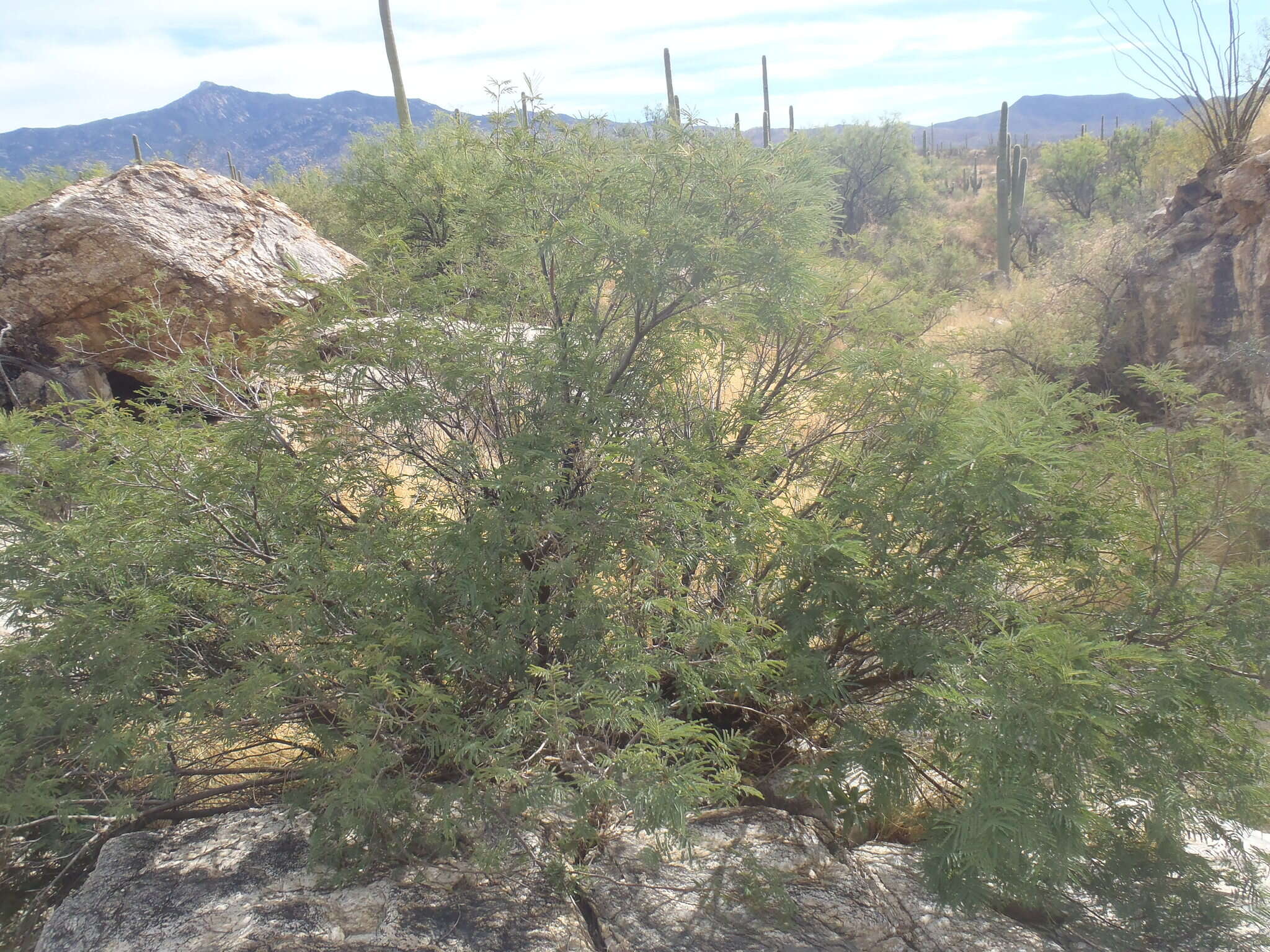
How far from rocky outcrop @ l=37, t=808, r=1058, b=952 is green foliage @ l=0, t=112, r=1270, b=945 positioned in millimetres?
151

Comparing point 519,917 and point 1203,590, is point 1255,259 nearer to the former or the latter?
point 1203,590

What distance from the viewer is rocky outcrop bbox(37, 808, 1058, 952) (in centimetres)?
278

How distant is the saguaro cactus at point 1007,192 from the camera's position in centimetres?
1695

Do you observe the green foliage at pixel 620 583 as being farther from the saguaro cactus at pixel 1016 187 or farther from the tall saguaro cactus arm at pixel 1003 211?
the saguaro cactus at pixel 1016 187

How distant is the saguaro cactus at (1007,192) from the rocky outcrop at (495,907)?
1555cm

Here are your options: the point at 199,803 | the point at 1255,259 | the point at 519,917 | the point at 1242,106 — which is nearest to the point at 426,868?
the point at 519,917

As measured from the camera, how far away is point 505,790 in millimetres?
2934

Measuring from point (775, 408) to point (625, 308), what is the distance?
1.05 metres

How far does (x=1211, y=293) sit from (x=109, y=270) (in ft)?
31.8

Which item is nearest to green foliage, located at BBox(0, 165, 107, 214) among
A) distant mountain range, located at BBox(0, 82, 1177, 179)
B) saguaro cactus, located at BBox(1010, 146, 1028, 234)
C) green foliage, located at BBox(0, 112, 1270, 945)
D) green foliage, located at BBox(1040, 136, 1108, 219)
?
green foliage, located at BBox(0, 112, 1270, 945)

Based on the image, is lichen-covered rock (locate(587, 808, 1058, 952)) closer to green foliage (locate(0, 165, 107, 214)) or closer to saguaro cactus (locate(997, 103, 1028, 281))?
green foliage (locate(0, 165, 107, 214))

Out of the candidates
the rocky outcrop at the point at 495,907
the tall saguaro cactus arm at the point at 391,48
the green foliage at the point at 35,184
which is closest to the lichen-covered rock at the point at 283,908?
the rocky outcrop at the point at 495,907

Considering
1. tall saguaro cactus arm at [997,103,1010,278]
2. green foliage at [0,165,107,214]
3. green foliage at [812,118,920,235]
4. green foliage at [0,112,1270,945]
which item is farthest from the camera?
green foliage at [812,118,920,235]

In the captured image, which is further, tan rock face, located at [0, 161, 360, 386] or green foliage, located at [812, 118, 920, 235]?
green foliage, located at [812, 118, 920, 235]
